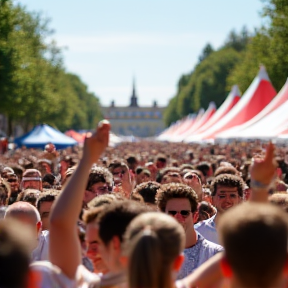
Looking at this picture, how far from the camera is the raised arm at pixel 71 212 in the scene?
3.82 m

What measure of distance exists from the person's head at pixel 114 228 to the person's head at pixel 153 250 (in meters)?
0.21

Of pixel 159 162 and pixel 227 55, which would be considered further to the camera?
pixel 227 55

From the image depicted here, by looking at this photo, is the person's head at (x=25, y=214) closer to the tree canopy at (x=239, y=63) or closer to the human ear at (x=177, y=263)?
the human ear at (x=177, y=263)

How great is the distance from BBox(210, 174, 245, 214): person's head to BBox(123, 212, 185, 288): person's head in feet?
14.4

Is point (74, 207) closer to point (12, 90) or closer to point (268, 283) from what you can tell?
point (268, 283)

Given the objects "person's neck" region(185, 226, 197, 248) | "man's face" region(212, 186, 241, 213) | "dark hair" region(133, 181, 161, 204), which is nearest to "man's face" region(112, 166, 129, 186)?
"man's face" region(212, 186, 241, 213)

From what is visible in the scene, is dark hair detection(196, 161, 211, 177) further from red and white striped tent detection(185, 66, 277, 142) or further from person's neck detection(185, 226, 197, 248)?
person's neck detection(185, 226, 197, 248)

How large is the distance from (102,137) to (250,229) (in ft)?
3.19

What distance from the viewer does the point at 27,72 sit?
4706cm

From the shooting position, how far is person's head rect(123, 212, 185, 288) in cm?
327

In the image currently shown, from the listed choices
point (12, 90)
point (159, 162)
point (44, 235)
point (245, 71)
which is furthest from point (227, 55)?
point (44, 235)

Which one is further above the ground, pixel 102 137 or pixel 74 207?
pixel 102 137

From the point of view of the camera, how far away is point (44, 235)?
611 centimetres

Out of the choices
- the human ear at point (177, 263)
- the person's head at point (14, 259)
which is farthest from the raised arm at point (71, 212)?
the person's head at point (14, 259)
